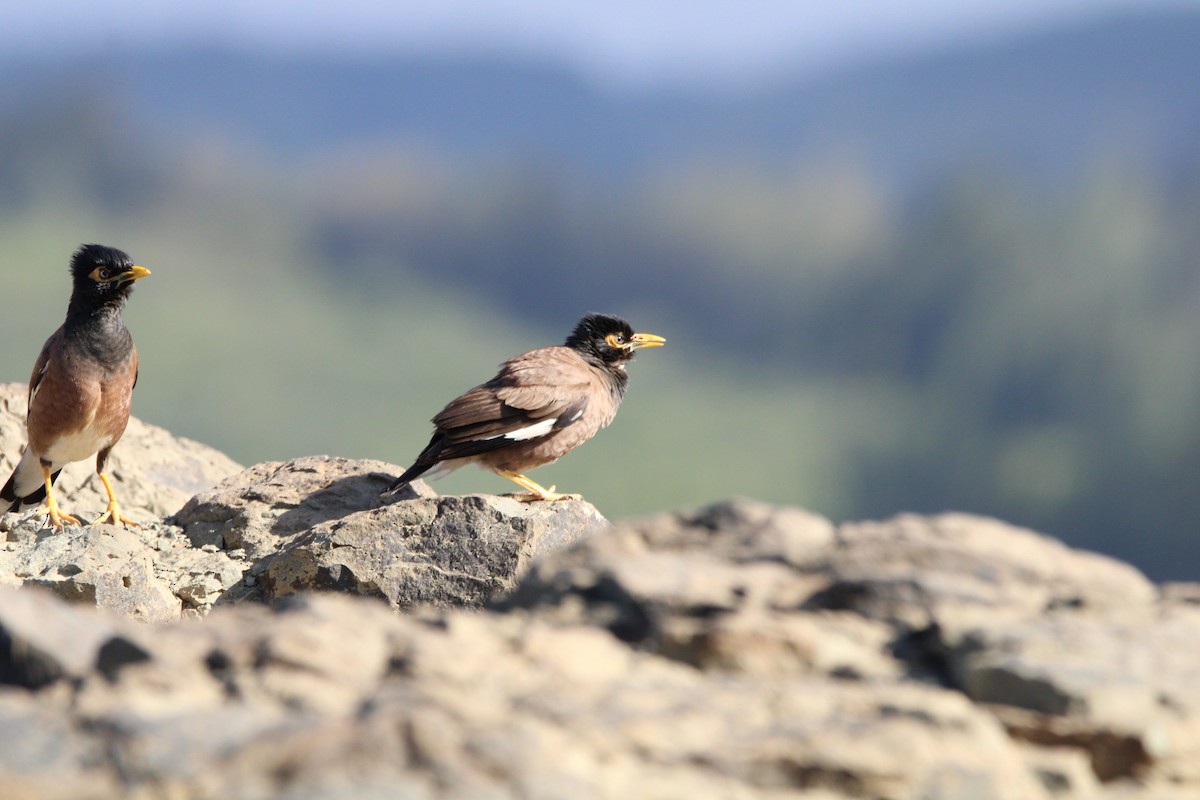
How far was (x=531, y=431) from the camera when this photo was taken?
1198cm

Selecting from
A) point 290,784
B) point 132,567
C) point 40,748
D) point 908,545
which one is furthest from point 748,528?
point 132,567

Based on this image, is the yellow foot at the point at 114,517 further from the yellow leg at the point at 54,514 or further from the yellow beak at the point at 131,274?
the yellow beak at the point at 131,274

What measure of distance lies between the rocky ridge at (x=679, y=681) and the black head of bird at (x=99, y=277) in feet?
25.2

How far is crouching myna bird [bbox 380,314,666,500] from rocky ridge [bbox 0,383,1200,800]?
581cm

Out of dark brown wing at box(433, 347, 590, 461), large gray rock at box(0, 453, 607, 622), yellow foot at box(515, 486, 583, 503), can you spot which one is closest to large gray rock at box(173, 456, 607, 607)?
large gray rock at box(0, 453, 607, 622)

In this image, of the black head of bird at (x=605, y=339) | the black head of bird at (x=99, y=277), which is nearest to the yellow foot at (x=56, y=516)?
the black head of bird at (x=99, y=277)

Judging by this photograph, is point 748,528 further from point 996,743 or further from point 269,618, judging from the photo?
point 269,618

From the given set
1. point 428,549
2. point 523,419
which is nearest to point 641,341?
point 523,419

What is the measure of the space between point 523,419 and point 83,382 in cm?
393

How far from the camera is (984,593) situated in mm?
5234

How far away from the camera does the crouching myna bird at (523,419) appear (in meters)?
11.8

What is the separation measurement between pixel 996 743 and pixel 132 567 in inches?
274

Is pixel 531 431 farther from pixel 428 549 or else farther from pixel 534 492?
pixel 428 549

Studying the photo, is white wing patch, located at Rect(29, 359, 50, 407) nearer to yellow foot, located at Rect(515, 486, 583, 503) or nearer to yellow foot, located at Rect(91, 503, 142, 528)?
yellow foot, located at Rect(91, 503, 142, 528)
